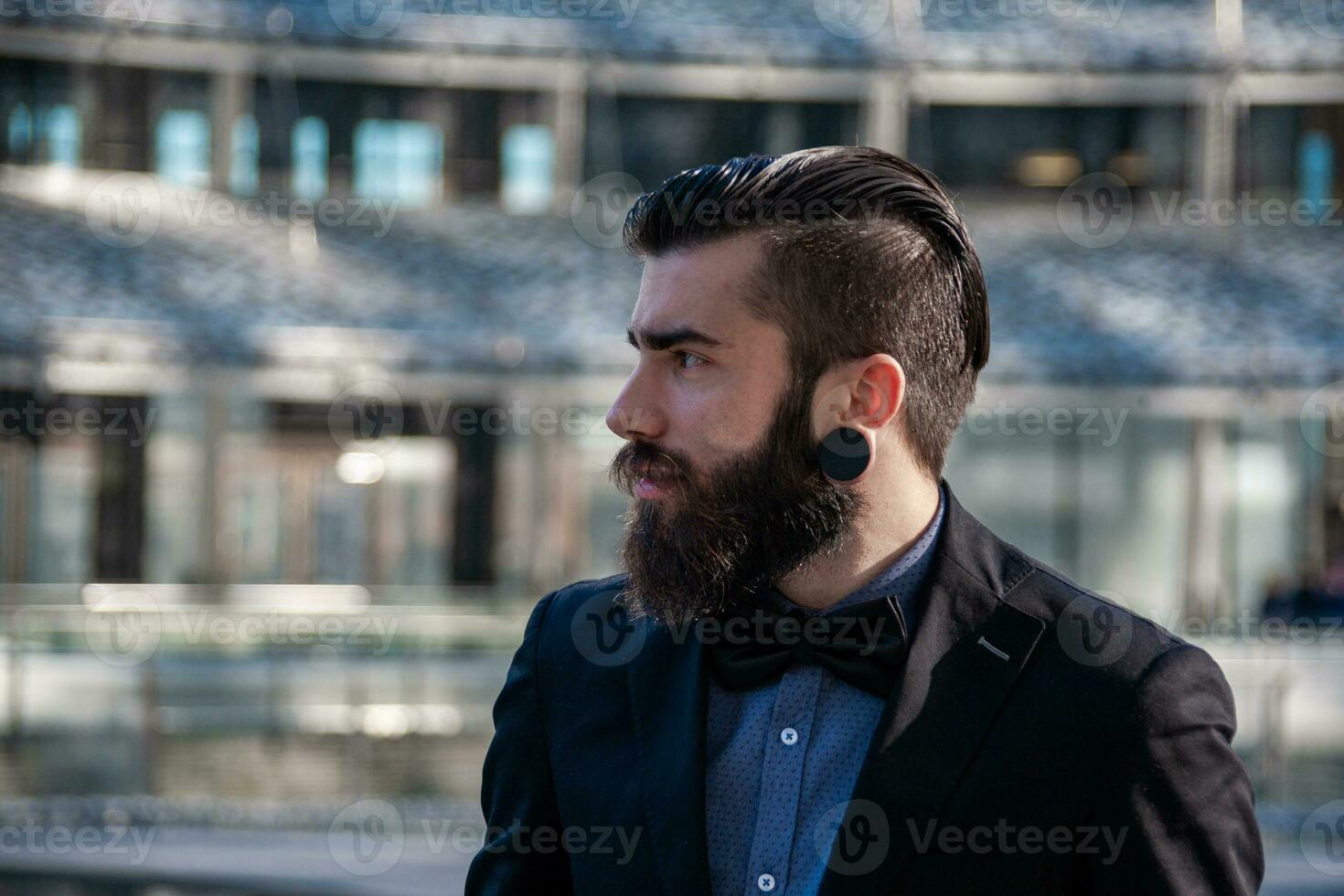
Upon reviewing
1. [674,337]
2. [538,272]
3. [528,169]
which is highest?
[674,337]

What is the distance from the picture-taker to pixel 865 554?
2.37 metres

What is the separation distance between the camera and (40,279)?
15258 millimetres

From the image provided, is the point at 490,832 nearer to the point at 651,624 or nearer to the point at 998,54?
the point at 651,624

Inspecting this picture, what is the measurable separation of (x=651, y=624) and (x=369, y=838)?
501cm

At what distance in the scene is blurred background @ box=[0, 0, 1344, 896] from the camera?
15578mm

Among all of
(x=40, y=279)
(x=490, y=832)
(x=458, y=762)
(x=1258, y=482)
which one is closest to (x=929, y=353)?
(x=490, y=832)
